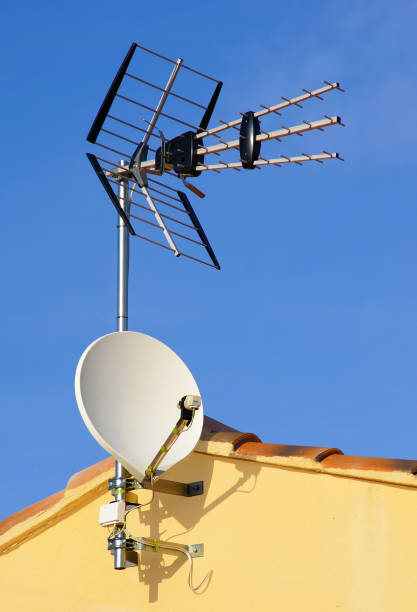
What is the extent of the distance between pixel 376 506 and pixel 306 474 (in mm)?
548

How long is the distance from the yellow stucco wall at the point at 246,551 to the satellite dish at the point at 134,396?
304 mm

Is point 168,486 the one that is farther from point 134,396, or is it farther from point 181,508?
point 134,396

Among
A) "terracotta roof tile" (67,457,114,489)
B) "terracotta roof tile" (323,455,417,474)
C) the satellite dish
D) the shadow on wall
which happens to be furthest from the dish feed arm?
"terracotta roof tile" (323,455,417,474)

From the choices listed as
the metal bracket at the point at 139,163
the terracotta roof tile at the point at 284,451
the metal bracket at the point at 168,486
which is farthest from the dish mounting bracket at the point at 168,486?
the metal bracket at the point at 139,163

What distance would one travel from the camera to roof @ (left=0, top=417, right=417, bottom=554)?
6582 millimetres

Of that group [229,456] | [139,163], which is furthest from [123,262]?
[229,456]

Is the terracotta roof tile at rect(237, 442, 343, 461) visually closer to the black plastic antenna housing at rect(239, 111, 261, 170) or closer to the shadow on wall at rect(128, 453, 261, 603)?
the shadow on wall at rect(128, 453, 261, 603)

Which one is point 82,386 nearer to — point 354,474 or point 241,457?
point 241,457

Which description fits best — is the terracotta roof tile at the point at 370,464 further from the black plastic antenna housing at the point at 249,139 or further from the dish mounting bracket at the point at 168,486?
the black plastic antenna housing at the point at 249,139

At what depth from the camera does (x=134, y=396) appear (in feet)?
24.9

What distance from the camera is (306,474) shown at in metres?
6.93

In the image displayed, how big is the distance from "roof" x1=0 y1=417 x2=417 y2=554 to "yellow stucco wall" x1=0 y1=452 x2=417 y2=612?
0.16 ft

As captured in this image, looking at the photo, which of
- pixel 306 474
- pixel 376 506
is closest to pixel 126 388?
pixel 306 474

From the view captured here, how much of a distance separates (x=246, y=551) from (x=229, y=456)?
67cm
